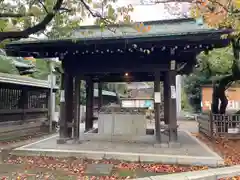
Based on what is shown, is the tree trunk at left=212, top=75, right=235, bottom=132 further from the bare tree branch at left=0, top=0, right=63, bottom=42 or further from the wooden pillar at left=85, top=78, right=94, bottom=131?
the bare tree branch at left=0, top=0, right=63, bottom=42

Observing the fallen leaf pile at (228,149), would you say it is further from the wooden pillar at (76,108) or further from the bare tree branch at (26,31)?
the bare tree branch at (26,31)

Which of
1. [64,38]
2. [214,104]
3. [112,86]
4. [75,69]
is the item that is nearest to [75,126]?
[75,69]

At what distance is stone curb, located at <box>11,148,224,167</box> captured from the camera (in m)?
5.72

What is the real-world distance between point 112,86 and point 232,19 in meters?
21.0

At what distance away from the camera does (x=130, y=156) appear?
6.11m

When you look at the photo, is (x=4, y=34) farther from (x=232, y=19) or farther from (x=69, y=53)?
(x=232, y=19)

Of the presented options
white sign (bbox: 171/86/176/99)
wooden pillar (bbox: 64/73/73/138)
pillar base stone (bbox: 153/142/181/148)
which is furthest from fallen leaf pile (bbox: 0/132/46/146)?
white sign (bbox: 171/86/176/99)

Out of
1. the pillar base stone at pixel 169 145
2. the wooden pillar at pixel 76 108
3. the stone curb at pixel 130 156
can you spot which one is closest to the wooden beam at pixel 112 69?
the wooden pillar at pixel 76 108

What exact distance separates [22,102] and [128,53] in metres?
5.70

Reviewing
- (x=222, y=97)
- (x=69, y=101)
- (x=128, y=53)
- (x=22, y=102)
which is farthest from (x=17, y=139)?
(x=222, y=97)

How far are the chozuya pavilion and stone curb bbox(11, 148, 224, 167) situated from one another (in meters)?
1.13

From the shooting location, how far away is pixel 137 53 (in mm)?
7398

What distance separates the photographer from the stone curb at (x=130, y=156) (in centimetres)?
572

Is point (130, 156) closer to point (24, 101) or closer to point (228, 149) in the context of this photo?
point (228, 149)
